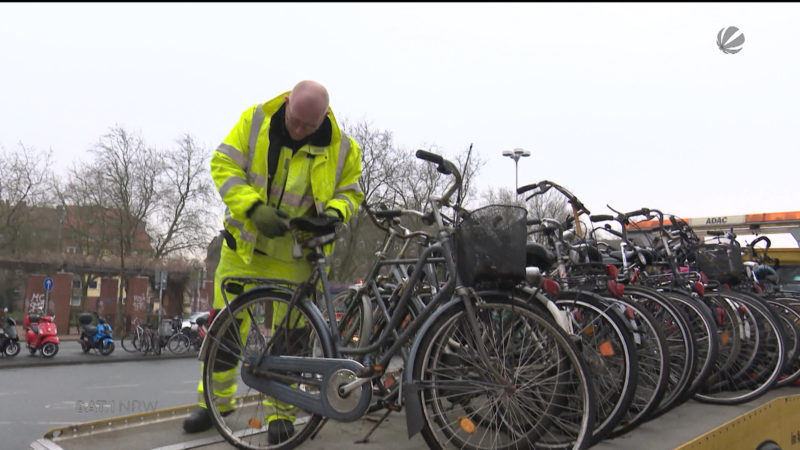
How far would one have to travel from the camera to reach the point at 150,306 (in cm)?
3356

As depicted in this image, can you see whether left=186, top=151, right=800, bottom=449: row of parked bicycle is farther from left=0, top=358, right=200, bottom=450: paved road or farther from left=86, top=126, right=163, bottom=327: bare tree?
left=86, top=126, right=163, bottom=327: bare tree

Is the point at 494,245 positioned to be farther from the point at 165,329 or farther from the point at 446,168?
the point at 165,329

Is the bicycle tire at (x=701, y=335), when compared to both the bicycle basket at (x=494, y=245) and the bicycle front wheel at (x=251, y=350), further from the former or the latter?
the bicycle front wheel at (x=251, y=350)

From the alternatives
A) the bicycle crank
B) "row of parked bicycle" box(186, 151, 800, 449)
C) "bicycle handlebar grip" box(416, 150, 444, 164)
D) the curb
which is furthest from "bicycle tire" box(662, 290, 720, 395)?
the curb

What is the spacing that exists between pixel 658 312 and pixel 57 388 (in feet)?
35.2

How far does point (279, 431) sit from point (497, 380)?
3.57 feet

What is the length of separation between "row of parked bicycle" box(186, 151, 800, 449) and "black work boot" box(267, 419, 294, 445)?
0.04 metres

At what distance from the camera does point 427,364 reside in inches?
99.3

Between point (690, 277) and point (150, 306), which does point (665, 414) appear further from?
point (150, 306)

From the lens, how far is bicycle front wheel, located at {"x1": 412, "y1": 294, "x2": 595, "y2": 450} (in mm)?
2475

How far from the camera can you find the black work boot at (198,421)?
3027mm

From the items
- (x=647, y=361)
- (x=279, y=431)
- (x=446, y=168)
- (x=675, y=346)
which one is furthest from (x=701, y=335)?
(x=279, y=431)

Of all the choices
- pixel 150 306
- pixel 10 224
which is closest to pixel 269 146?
pixel 150 306

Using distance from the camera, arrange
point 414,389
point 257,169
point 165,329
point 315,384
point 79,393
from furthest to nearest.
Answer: point 165,329 < point 79,393 < point 257,169 < point 315,384 < point 414,389
